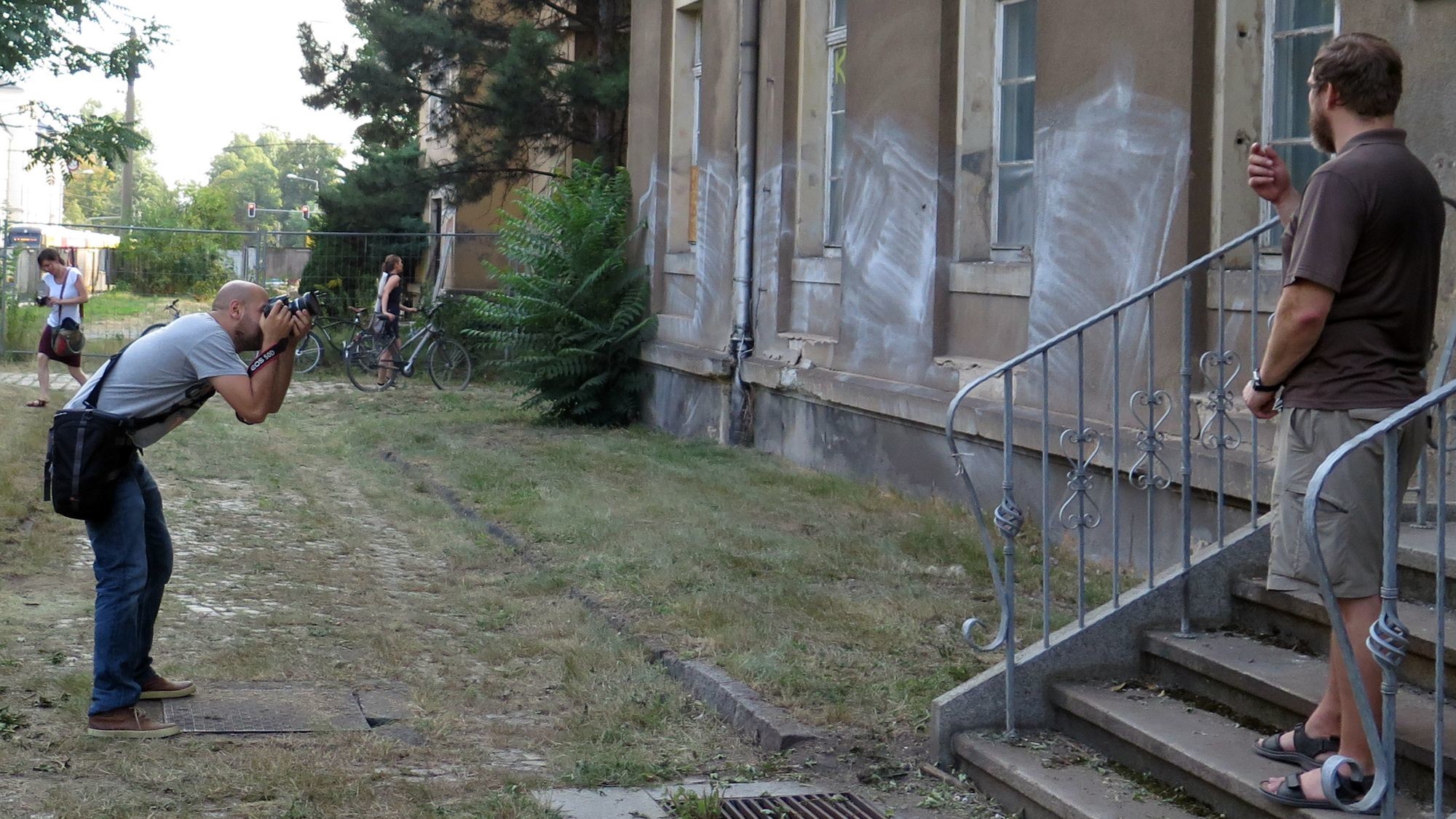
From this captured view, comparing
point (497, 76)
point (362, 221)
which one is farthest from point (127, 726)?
point (362, 221)

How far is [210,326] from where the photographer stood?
532cm

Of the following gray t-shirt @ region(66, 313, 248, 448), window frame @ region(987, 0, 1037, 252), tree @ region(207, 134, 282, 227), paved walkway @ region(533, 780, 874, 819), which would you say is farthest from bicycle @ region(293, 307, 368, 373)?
tree @ region(207, 134, 282, 227)

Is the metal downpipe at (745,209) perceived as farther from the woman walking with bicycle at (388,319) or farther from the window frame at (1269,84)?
the woman walking with bicycle at (388,319)

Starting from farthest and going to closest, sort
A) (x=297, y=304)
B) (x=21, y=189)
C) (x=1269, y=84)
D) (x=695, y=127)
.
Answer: (x=21, y=189)
(x=695, y=127)
(x=1269, y=84)
(x=297, y=304)

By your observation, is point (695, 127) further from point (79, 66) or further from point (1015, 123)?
point (79, 66)

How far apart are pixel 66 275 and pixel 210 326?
12.6m

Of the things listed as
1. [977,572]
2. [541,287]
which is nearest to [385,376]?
[541,287]

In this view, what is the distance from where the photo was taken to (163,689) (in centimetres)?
558

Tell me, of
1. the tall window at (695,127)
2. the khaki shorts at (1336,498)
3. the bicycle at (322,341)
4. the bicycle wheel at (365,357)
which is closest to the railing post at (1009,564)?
the khaki shorts at (1336,498)

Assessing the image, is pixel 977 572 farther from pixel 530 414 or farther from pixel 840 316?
pixel 530 414

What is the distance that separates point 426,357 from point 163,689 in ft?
51.0

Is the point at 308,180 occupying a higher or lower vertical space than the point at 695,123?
higher

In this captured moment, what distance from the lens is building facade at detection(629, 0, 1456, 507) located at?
7.32m

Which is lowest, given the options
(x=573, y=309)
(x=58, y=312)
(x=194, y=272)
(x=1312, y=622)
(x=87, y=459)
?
(x=1312, y=622)
